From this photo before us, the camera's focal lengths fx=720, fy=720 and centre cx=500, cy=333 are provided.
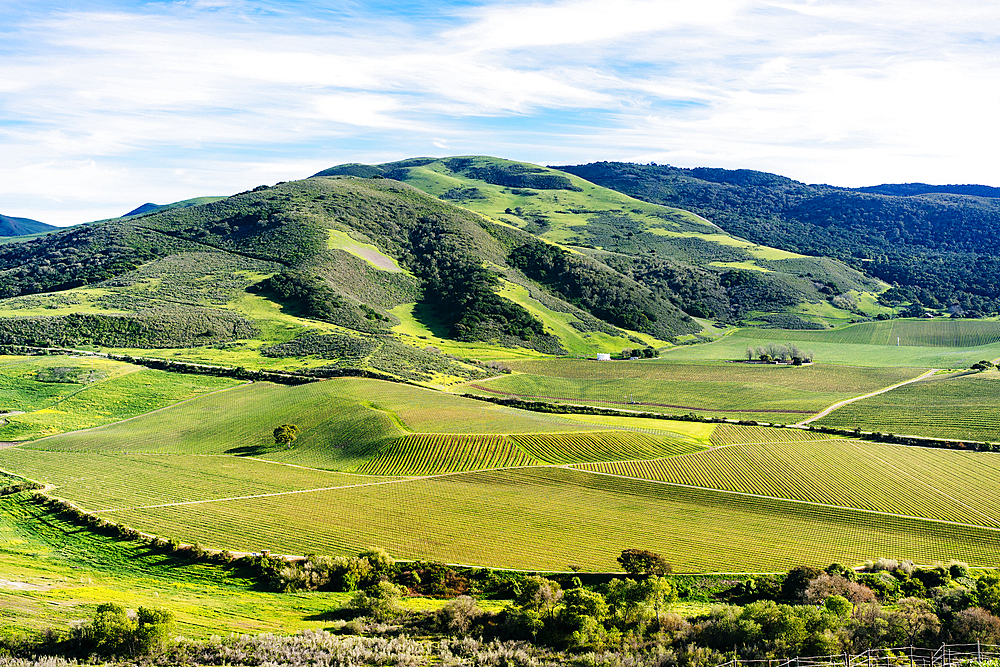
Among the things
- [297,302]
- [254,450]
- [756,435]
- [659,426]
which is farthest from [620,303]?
[254,450]

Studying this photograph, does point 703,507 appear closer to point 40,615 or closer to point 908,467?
point 908,467

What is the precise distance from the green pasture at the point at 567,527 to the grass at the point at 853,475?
2.57 metres

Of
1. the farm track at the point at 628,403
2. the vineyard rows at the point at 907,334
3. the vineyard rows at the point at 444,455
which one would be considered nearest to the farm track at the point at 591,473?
the vineyard rows at the point at 444,455

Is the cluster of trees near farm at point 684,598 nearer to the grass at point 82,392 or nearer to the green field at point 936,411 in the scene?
the green field at point 936,411

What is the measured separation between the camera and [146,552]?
4528cm

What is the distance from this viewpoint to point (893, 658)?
29.8 meters

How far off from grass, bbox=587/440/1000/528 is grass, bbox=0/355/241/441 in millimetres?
60475

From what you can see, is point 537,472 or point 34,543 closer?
point 34,543

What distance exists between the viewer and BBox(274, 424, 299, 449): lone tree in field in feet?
243

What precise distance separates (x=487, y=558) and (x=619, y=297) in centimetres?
15069

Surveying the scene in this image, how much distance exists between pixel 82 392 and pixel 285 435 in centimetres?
3697

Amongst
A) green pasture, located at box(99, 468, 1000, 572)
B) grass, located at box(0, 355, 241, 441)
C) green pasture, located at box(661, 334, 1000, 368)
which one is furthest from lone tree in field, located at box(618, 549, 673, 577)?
green pasture, located at box(661, 334, 1000, 368)

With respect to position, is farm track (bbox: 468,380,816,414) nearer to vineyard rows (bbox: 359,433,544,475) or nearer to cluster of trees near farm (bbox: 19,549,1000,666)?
vineyard rows (bbox: 359,433,544,475)

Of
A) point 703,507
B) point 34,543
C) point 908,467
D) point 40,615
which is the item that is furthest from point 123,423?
point 908,467
